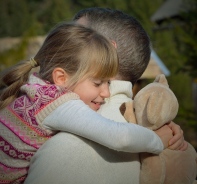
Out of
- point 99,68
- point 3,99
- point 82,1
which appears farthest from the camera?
point 82,1

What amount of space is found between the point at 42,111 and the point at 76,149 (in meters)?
0.25

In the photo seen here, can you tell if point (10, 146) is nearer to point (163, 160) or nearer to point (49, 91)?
point (49, 91)

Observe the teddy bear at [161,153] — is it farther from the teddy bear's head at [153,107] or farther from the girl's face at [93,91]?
the girl's face at [93,91]

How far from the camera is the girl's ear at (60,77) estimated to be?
2.11m

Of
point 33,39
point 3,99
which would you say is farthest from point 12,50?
point 3,99

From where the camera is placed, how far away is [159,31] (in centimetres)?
2061

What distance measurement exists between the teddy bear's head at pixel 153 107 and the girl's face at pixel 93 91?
0.45ft

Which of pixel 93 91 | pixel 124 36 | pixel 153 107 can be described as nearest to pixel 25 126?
pixel 93 91

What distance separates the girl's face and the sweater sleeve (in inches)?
7.4

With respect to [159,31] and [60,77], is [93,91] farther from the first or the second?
[159,31]

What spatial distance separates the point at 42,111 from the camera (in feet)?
6.56

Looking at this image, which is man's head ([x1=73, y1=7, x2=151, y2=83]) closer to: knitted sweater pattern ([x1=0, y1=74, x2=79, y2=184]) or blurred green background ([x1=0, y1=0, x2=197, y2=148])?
knitted sweater pattern ([x1=0, y1=74, x2=79, y2=184])

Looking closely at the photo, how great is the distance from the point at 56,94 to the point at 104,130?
30cm

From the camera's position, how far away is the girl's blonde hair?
6.86ft
